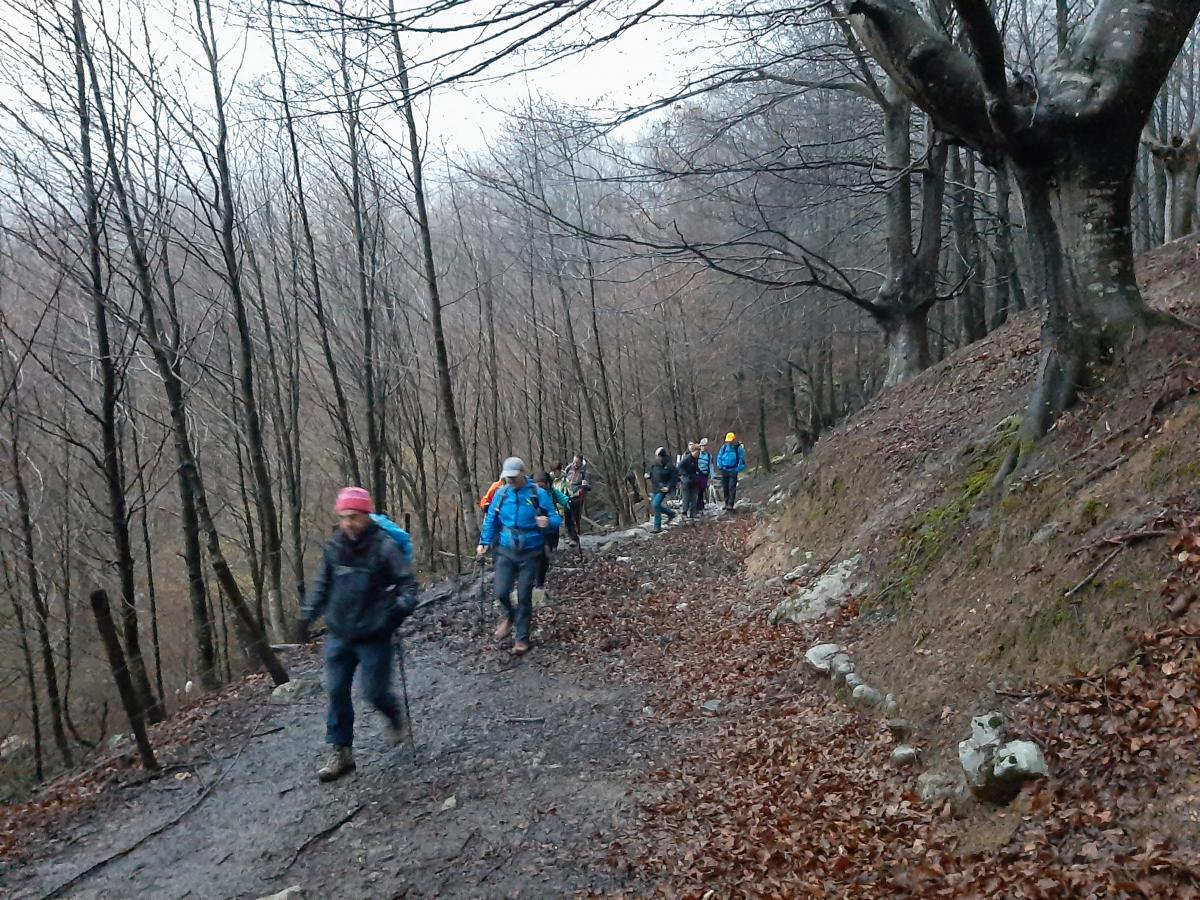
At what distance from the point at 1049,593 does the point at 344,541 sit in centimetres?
459

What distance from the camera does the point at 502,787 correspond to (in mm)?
5367

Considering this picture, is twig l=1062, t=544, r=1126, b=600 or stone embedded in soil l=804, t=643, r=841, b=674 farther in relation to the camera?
stone embedded in soil l=804, t=643, r=841, b=674

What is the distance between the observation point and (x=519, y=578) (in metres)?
8.09

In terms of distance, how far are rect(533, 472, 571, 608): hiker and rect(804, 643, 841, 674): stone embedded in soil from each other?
3001mm

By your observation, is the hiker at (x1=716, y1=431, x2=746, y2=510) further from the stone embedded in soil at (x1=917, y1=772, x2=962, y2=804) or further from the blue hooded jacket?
the stone embedded in soil at (x1=917, y1=772, x2=962, y2=804)

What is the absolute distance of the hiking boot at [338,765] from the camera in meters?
5.58

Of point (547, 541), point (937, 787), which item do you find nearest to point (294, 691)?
point (547, 541)

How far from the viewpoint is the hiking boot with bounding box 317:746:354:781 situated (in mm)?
5578

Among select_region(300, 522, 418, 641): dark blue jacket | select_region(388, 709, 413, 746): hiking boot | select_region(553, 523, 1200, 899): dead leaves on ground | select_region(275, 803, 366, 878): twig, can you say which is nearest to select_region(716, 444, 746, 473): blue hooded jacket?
select_region(553, 523, 1200, 899): dead leaves on ground

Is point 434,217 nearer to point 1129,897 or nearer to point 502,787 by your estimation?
point 502,787

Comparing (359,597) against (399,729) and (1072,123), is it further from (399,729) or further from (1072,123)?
(1072,123)

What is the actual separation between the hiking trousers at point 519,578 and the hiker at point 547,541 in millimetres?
262

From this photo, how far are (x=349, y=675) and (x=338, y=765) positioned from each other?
696 millimetres

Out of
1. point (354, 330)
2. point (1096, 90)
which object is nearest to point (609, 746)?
point (1096, 90)
